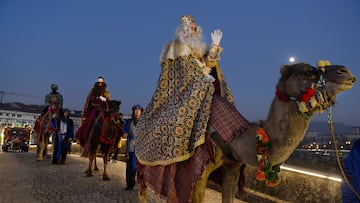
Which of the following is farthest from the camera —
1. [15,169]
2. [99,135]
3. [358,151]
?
[15,169]

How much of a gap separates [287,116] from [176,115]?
47.9 inches

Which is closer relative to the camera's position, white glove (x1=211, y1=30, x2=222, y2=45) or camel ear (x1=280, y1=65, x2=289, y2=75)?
camel ear (x1=280, y1=65, x2=289, y2=75)

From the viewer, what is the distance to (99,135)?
334 inches

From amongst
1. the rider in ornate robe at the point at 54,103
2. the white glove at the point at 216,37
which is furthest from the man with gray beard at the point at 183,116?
the rider in ornate robe at the point at 54,103

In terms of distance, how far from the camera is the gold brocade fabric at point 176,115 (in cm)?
309

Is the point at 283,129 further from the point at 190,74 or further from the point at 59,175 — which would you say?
the point at 59,175

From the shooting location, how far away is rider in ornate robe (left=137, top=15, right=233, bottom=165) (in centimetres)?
311

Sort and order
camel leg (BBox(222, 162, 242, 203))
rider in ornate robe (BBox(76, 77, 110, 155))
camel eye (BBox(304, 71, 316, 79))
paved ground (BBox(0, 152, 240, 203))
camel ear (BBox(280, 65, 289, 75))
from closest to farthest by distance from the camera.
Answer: camel eye (BBox(304, 71, 316, 79)) < camel ear (BBox(280, 65, 289, 75)) < camel leg (BBox(222, 162, 242, 203)) < paved ground (BBox(0, 152, 240, 203)) < rider in ornate robe (BBox(76, 77, 110, 155))

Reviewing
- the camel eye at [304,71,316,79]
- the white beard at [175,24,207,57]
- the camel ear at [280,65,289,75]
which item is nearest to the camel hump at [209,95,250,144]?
the camel ear at [280,65,289,75]

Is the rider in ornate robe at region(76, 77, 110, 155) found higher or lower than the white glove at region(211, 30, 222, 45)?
lower

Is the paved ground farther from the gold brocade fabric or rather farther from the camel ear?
the camel ear

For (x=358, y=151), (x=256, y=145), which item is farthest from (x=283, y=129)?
(x=358, y=151)

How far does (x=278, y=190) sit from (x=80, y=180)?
213 inches

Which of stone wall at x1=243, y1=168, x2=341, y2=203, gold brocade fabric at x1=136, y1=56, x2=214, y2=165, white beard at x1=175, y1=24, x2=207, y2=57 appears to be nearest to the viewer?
gold brocade fabric at x1=136, y1=56, x2=214, y2=165
